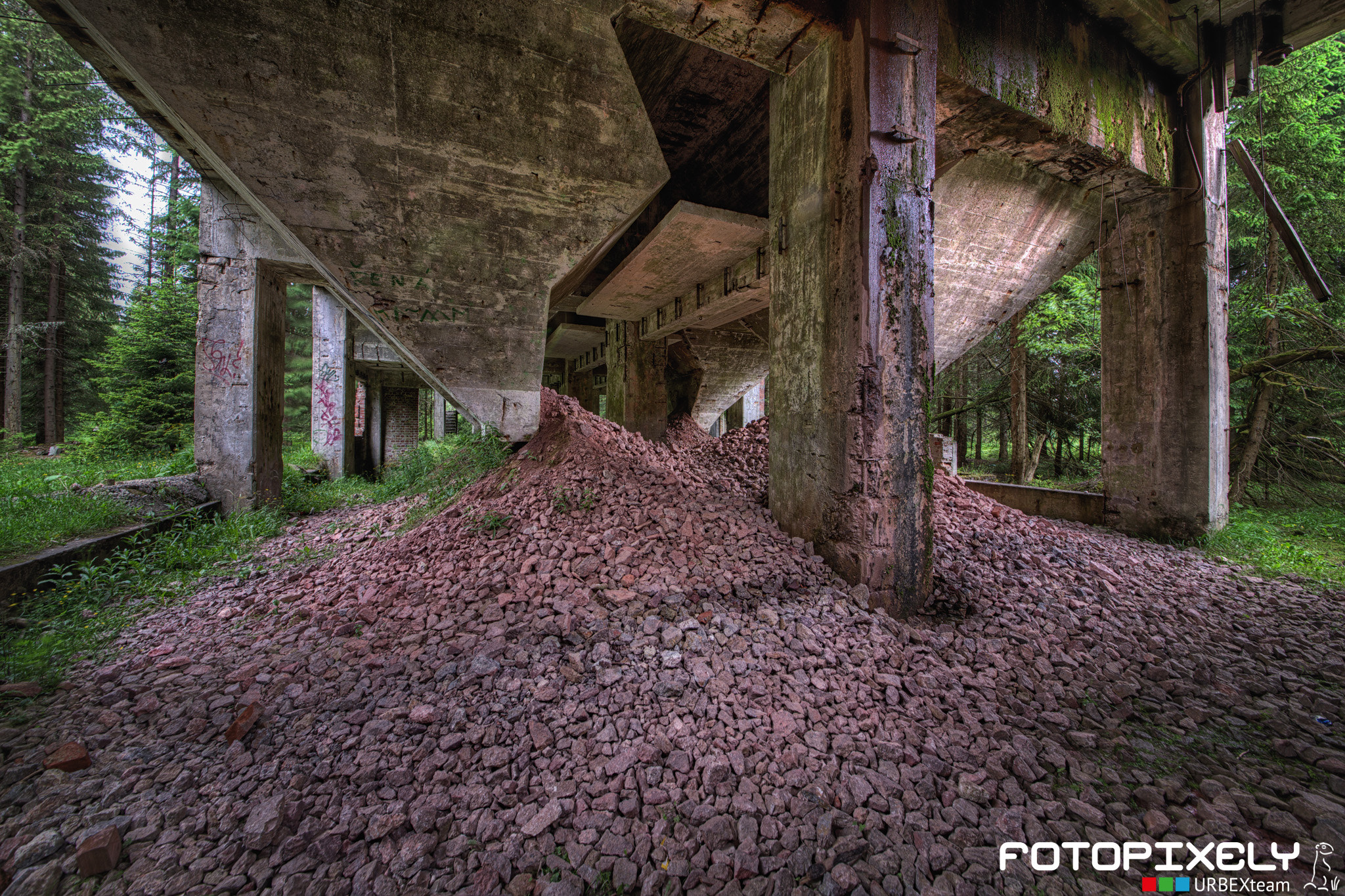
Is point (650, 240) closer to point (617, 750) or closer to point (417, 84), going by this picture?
point (417, 84)

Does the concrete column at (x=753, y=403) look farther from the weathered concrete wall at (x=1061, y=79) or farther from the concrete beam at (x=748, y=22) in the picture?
the concrete beam at (x=748, y=22)

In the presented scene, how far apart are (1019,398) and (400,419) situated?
19.0 meters

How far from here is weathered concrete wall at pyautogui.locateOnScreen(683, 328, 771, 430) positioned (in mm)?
12264

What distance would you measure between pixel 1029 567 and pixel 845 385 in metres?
2.51

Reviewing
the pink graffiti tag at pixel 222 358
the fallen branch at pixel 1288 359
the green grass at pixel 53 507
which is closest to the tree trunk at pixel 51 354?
the green grass at pixel 53 507

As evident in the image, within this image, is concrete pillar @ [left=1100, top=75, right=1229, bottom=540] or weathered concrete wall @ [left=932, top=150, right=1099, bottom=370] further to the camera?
weathered concrete wall @ [left=932, top=150, right=1099, bottom=370]

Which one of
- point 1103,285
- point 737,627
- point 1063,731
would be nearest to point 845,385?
point 737,627

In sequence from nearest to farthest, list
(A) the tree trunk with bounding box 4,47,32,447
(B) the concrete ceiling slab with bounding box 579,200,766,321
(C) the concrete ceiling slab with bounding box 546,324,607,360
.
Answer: (B) the concrete ceiling slab with bounding box 579,200,766,321
(A) the tree trunk with bounding box 4,47,32,447
(C) the concrete ceiling slab with bounding box 546,324,607,360

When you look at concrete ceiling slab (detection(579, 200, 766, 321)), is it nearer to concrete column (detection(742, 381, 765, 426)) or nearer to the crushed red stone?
the crushed red stone

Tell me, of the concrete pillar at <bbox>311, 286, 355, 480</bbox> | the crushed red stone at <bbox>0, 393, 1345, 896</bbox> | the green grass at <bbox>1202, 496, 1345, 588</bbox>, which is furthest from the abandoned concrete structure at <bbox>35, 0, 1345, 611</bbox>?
the concrete pillar at <bbox>311, 286, 355, 480</bbox>

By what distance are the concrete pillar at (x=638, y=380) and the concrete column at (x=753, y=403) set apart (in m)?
4.36

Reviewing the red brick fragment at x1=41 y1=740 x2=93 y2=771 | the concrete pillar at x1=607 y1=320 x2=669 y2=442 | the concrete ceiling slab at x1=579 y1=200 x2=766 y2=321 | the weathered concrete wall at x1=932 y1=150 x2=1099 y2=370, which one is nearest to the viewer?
the red brick fragment at x1=41 y1=740 x2=93 y2=771

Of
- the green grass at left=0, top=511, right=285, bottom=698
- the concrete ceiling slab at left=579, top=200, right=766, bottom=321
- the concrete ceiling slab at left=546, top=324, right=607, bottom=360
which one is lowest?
the green grass at left=0, top=511, right=285, bottom=698

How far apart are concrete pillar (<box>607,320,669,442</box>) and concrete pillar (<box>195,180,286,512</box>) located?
257 inches
